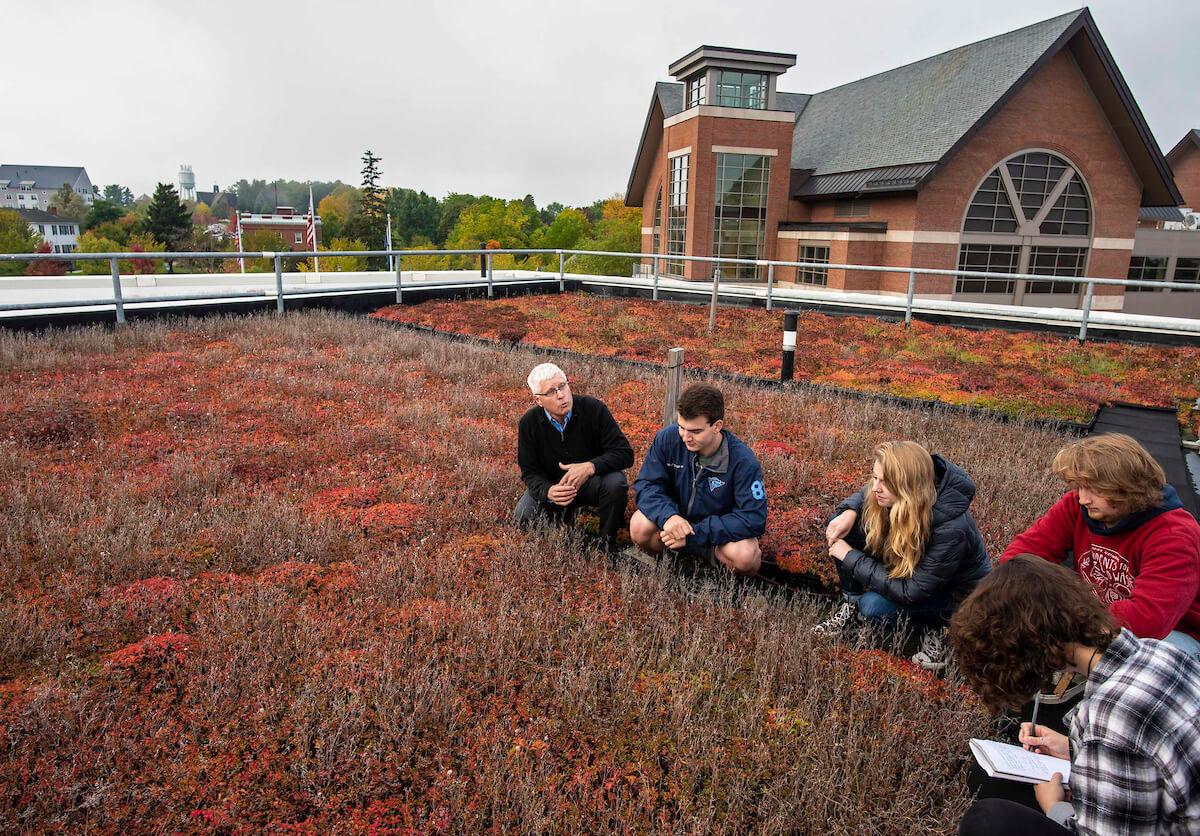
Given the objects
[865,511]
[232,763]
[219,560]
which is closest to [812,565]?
[865,511]

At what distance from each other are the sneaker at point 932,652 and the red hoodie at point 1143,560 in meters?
0.70

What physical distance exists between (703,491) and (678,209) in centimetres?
3171

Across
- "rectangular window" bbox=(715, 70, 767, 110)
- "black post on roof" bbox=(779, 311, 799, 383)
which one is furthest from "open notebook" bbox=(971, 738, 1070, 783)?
"rectangular window" bbox=(715, 70, 767, 110)

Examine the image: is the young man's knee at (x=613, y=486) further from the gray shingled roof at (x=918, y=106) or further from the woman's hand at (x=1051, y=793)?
the gray shingled roof at (x=918, y=106)

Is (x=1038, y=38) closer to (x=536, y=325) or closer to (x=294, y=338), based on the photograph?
(x=536, y=325)

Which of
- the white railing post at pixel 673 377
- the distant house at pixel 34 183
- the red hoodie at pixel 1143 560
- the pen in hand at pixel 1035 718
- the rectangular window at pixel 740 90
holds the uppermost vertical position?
the distant house at pixel 34 183

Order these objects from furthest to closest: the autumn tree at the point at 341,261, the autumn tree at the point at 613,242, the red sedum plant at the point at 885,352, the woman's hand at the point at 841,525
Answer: the autumn tree at the point at 613,242 → the autumn tree at the point at 341,261 → the red sedum plant at the point at 885,352 → the woman's hand at the point at 841,525

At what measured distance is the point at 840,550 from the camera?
157 inches

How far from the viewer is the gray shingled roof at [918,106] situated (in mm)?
26828

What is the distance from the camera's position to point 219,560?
178 inches

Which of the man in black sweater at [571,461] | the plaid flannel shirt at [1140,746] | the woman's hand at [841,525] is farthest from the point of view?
the man in black sweater at [571,461]

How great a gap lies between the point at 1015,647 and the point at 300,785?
2567 millimetres

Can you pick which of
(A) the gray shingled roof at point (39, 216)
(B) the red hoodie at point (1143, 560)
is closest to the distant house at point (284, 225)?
(A) the gray shingled roof at point (39, 216)

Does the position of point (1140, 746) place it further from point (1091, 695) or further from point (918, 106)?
point (918, 106)
